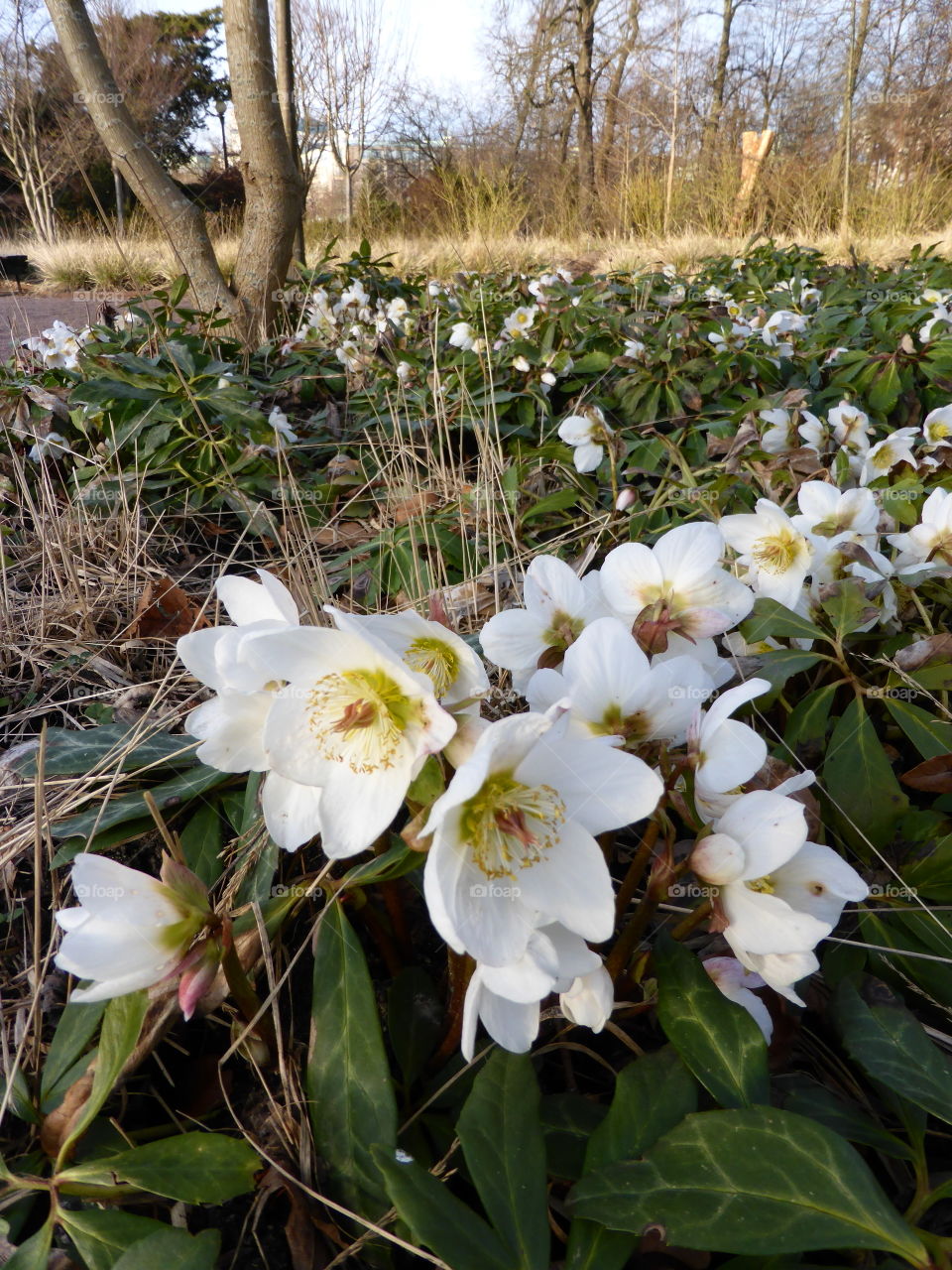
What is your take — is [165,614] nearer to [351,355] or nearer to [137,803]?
[137,803]

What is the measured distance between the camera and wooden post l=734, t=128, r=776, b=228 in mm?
10266

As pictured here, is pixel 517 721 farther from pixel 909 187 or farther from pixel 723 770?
pixel 909 187

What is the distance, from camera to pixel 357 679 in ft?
2.19

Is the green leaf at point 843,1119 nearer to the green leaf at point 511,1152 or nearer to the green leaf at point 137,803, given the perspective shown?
the green leaf at point 511,1152

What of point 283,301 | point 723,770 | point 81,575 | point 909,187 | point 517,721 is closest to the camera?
point 517,721

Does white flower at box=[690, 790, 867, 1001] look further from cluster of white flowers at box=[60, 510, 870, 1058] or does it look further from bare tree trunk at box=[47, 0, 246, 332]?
bare tree trunk at box=[47, 0, 246, 332]

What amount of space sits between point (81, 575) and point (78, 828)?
4.01ft

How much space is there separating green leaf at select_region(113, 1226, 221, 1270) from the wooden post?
38.0 ft

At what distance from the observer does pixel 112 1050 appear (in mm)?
729

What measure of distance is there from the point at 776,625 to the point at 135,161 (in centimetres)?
395

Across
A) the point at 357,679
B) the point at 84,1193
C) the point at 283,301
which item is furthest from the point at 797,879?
the point at 283,301

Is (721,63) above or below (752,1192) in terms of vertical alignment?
above

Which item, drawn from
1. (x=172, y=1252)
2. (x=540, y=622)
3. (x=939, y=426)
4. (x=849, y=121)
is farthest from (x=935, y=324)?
(x=849, y=121)

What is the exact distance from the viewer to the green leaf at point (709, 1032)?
71 cm
